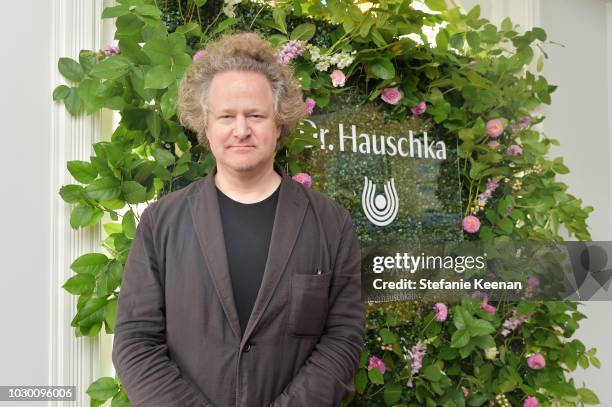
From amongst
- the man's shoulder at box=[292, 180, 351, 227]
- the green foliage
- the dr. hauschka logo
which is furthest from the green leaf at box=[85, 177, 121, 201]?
the dr. hauschka logo

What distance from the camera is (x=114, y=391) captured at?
1.90m

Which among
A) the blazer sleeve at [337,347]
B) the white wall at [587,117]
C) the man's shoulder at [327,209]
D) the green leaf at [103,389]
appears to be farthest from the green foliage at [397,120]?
the blazer sleeve at [337,347]

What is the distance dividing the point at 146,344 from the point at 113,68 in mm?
798

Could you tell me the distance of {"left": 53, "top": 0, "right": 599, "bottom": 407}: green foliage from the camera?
191 centimetres

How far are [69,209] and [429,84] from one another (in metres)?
1.46

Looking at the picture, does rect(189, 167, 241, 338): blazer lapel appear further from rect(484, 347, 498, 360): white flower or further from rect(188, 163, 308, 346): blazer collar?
rect(484, 347, 498, 360): white flower

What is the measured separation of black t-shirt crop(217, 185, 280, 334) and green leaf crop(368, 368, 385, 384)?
0.95 m

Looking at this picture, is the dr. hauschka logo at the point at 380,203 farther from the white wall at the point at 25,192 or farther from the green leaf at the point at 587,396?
the green leaf at the point at 587,396

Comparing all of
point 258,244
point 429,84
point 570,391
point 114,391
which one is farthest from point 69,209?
point 570,391

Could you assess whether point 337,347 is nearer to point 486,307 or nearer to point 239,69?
point 239,69

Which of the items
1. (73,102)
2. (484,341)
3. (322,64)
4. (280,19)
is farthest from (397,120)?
(73,102)

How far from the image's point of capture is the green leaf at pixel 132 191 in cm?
193

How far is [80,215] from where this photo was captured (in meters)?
1.89

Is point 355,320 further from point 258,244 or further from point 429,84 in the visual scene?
point 429,84
